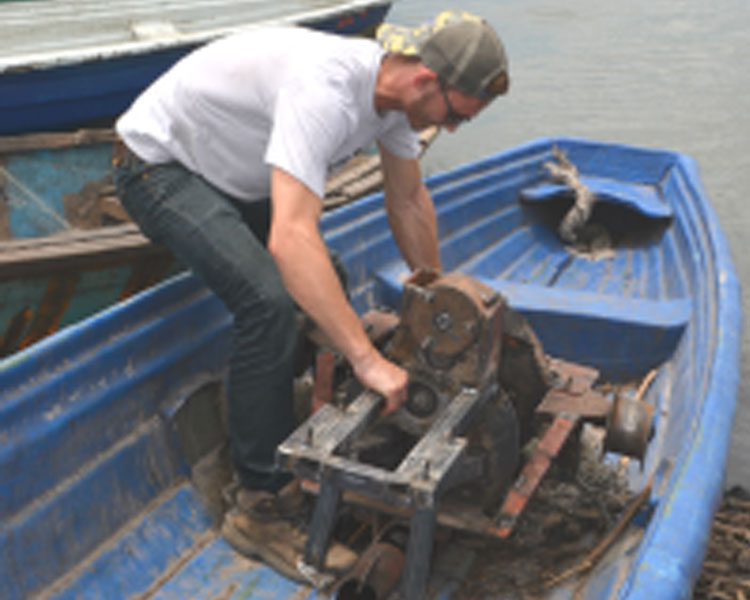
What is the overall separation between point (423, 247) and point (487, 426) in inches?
37.6

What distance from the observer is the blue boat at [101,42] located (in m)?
5.38

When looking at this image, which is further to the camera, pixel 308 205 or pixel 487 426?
pixel 487 426

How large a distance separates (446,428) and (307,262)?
566 millimetres

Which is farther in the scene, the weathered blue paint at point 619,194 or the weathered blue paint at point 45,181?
the weathered blue paint at point 619,194

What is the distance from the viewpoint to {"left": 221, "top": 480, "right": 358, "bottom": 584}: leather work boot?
2.60m

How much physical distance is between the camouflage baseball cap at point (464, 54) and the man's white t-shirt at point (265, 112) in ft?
0.65

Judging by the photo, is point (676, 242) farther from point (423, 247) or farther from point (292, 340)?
point (292, 340)

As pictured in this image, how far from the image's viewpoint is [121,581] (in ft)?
8.38

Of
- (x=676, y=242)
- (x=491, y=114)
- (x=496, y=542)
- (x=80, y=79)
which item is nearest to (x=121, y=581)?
(x=496, y=542)

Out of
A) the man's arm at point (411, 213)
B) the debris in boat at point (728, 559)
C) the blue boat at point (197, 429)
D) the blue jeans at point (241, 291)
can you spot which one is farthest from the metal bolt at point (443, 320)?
the debris in boat at point (728, 559)

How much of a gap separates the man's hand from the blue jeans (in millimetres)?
325

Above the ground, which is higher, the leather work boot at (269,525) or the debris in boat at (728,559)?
the leather work boot at (269,525)

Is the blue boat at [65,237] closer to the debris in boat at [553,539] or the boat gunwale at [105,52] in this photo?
the boat gunwale at [105,52]

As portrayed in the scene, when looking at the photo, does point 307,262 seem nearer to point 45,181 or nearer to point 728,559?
point 728,559
